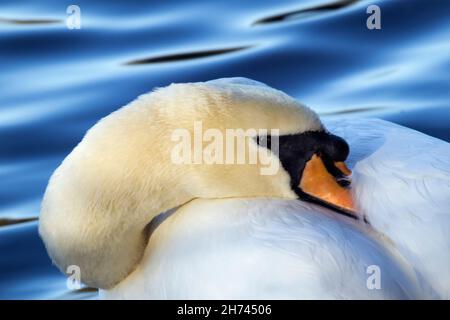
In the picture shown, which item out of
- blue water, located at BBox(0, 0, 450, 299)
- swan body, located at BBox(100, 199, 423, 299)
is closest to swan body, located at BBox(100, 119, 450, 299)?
swan body, located at BBox(100, 199, 423, 299)

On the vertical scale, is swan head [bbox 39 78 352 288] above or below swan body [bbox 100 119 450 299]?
above

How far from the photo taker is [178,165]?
411 centimetres

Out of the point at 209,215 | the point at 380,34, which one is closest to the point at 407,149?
the point at 209,215

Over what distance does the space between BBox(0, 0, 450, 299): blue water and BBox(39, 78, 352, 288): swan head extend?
6.27 ft

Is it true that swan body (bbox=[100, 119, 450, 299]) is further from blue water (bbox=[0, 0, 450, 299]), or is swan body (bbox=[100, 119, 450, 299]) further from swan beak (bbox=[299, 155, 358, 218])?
blue water (bbox=[0, 0, 450, 299])

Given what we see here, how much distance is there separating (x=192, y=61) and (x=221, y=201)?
376 centimetres

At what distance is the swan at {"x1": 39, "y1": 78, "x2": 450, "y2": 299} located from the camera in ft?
12.5

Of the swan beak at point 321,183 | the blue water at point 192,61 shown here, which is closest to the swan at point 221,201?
the swan beak at point 321,183

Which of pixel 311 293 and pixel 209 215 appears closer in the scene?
pixel 311 293

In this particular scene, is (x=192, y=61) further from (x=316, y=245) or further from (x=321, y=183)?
(x=316, y=245)

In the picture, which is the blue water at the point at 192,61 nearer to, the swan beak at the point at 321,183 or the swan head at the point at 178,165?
the swan head at the point at 178,165
